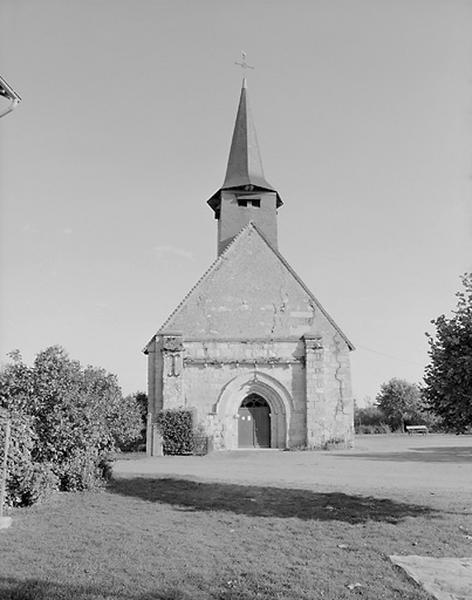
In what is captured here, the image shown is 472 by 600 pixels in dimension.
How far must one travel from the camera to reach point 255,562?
714 cm

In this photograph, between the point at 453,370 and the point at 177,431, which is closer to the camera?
the point at 453,370

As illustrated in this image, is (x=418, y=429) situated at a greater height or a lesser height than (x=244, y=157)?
lesser

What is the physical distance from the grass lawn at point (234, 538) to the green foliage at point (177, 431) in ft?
33.3

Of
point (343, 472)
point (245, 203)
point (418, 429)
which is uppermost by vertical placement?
point (245, 203)

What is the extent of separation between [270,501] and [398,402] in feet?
178

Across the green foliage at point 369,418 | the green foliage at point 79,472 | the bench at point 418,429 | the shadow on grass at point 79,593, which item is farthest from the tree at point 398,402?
the shadow on grass at point 79,593

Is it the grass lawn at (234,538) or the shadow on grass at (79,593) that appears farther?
the grass lawn at (234,538)

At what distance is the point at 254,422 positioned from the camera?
28.8 meters

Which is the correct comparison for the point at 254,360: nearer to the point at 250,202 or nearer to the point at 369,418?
the point at 250,202

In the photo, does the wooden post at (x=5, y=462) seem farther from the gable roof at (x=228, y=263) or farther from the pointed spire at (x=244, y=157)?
the pointed spire at (x=244, y=157)

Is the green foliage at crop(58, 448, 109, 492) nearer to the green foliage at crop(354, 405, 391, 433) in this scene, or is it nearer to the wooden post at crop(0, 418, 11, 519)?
the wooden post at crop(0, 418, 11, 519)

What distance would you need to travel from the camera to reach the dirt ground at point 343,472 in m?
13.1

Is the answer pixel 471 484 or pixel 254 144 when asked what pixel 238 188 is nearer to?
pixel 254 144

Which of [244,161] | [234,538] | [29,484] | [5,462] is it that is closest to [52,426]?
[29,484]
